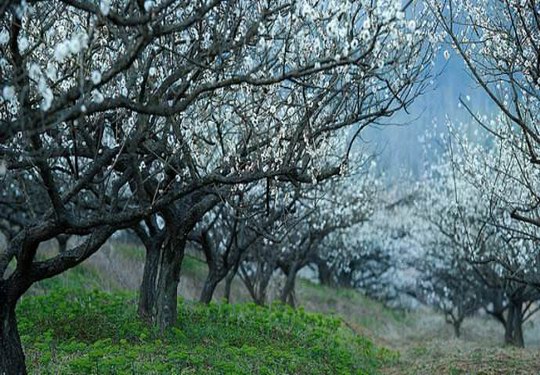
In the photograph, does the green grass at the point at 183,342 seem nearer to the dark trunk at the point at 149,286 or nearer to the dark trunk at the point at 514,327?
the dark trunk at the point at 149,286

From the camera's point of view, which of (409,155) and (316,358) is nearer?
(316,358)

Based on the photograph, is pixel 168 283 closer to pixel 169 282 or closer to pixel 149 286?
pixel 169 282

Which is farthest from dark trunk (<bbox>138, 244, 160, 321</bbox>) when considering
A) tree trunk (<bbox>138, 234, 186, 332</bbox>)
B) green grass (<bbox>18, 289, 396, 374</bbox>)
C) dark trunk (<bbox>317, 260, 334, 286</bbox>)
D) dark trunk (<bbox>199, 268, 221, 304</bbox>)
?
dark trunk (<bbox>317, 260, 334, 286</bbox>)

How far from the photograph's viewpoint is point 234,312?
51.1 ft

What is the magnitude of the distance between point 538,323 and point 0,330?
34.8 meters

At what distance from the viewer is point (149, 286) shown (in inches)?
551

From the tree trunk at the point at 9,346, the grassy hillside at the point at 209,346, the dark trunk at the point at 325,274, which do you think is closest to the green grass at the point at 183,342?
the grassy hillside at the point at 209,346

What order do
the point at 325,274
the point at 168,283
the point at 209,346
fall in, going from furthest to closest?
the point at 325,274 → the point at 168,283 → the point at 209,346

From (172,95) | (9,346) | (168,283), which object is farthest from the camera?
(168,283)

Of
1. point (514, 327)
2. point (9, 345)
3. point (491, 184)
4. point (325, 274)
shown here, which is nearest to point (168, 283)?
point (9, 345)

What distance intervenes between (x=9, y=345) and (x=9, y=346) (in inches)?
0.4

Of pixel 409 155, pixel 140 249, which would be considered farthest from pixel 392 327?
pixel 409 155

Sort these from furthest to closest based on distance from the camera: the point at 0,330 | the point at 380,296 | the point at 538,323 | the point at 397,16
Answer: the point at 380,296 < the point at 538,323 < the point at 0,330 < the point at 397,16

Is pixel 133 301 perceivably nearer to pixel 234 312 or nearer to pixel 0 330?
pixel 234 312
